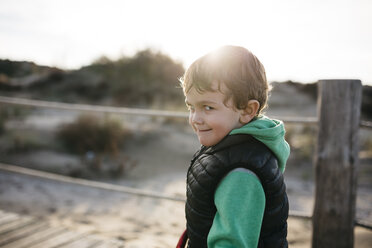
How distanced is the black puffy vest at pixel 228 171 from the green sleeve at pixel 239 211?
0.04 metres

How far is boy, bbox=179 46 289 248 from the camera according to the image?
895 mm

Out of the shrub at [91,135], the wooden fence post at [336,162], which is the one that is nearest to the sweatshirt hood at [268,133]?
the wooden fence post at [336,162]

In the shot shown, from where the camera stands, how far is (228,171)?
0.94 m

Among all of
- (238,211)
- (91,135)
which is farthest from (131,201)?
(238,211)

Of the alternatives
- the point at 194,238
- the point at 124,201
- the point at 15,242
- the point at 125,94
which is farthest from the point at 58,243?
the point at 125,94

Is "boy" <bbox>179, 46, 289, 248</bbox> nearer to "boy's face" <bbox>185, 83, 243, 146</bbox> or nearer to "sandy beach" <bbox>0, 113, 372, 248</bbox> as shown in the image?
"boy's face" <bbox>185, 83, 243, 146</bbox>

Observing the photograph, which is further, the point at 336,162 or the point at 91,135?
the point at 91,135

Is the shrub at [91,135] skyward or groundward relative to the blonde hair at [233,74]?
groundward

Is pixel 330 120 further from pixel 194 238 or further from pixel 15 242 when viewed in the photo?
pixel 15 242

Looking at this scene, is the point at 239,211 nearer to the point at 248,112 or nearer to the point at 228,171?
the point at 228,171

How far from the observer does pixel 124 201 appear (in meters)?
4.31

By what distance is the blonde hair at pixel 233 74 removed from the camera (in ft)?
3.22

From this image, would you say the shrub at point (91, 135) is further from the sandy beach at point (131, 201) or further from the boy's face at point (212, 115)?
the boy's face at point (212, 115)

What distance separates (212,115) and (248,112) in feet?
0.44
